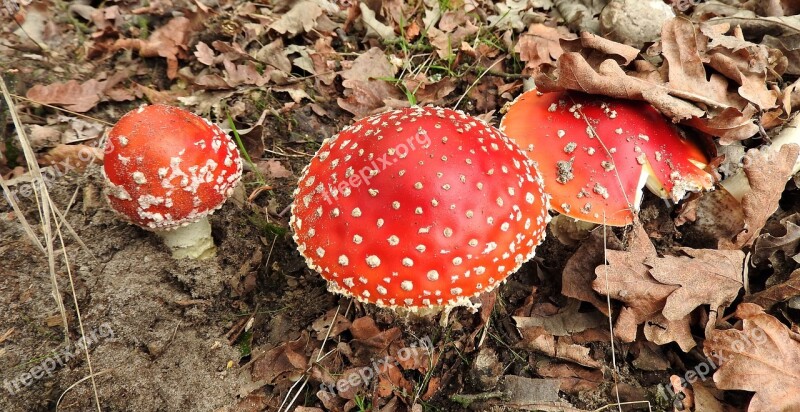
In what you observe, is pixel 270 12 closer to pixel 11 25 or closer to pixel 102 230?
pixel 11 25

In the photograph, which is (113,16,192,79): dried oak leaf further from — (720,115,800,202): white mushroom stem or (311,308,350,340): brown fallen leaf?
(720,115,800,202): white mushroom stem

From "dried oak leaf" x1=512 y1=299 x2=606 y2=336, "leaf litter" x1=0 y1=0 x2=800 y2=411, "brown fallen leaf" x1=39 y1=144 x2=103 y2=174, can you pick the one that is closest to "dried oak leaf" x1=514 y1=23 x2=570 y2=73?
"leaf litter" x1=0 y1=0 x2=800 y2=411

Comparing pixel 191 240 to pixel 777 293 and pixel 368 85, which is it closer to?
pixel 368 85

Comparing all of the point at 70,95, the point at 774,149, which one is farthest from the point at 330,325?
the point at 774,149

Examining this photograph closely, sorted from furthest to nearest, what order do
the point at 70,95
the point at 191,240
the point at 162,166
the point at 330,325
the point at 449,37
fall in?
the point at 449,37, the point at 70,95, the point at 191,240, the point at 330,325, the point at 162,166
